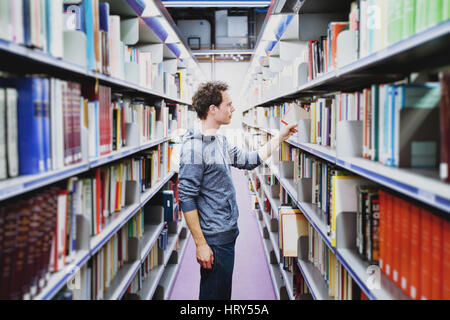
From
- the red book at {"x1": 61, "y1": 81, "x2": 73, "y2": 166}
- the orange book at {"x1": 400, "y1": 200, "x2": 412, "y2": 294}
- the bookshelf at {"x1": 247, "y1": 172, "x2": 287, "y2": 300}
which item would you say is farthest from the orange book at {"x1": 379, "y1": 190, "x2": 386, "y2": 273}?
the bookshelf at {"x1": 247, "y1": 172, "x2": 287, "y2": 300}

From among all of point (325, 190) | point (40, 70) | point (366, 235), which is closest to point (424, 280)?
point (366, 235)

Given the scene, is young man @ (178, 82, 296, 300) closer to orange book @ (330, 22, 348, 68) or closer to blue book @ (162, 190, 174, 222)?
orange book @ (330, 22, 348, 68)

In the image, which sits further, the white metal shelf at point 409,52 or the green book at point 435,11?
the green book at point 435,11

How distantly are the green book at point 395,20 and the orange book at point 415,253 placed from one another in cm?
53

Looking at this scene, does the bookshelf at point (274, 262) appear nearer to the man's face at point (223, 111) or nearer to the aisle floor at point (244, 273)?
the aisle floor at point (244, 273)

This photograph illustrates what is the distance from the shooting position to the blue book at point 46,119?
110 cm

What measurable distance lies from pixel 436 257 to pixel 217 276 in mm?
1409

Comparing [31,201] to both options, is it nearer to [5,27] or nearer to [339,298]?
[5,27]

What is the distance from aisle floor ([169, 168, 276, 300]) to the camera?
10.2 feet

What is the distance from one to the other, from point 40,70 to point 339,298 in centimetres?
168

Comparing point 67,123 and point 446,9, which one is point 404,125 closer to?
point 446,9

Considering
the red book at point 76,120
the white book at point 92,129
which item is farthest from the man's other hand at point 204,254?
the red book at point 76,120

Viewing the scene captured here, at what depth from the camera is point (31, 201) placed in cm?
102

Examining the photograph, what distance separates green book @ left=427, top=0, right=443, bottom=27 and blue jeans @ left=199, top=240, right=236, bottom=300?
1.59 m
